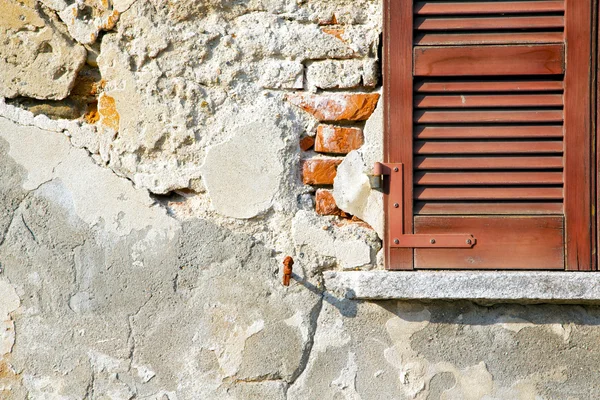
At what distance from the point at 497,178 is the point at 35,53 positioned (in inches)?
62.5

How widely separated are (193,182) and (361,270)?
631mm

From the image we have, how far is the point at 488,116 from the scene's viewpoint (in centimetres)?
206

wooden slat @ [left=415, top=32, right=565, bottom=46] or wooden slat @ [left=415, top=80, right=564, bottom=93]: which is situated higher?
wooden slat @ [left=415, top=32, right=565, bottom=46]

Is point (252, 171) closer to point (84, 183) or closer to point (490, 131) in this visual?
point (84, 183)

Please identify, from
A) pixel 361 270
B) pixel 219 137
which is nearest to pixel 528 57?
pixel 361 270

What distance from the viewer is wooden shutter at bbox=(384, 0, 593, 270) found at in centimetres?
203

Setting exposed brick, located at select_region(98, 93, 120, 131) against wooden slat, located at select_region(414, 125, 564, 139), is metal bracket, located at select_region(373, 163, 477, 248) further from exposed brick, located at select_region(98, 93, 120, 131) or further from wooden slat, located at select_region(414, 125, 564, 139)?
exposed brick, located at select_region(98, 93, 120, 131)

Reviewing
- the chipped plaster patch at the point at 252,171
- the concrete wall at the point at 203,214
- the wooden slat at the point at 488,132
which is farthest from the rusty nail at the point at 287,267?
the wooden slat at the point at 488,132

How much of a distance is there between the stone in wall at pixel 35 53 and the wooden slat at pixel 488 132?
1188 millimetres

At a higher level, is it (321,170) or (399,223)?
(321,170)

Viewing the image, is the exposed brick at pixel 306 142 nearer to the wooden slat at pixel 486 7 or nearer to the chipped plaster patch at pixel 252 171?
the chipped plaster patch at pixel 252 171

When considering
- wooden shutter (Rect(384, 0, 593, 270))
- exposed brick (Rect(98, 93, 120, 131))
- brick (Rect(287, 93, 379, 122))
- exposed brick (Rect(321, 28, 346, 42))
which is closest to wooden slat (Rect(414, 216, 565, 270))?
wooden shutter (Rect(384, 0, 593, 270))

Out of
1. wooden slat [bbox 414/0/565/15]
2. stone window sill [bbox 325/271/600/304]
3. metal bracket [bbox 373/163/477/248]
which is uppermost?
wooden slat [bbox 414/0/565/15]

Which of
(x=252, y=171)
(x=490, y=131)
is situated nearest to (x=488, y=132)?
(x=490, y=131)
